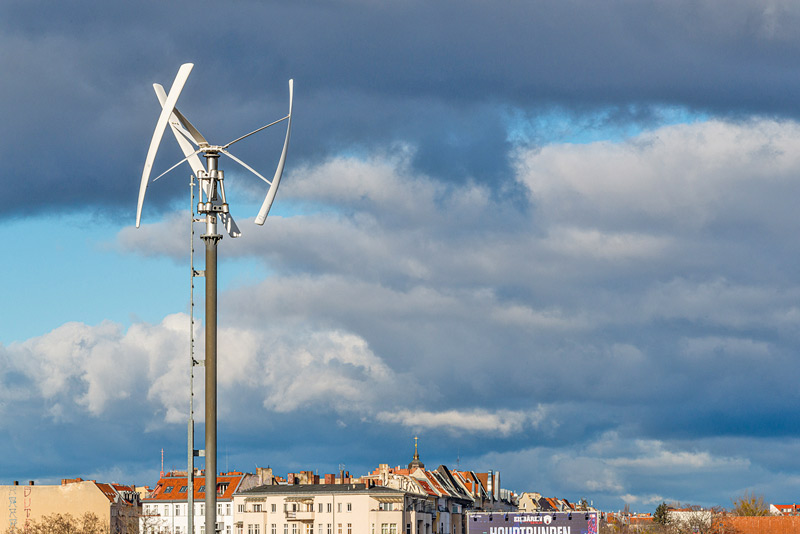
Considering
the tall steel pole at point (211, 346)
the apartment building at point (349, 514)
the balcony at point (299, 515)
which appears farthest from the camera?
the balcony at point (299, 515)

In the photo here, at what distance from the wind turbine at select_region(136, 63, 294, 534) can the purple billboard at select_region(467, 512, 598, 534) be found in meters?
160

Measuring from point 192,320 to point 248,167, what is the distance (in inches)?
353

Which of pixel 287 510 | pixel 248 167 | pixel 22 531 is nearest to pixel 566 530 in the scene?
pixel 287 510

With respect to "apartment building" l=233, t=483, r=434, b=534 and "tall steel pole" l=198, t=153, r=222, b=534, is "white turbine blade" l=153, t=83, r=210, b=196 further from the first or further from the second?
"apartment building" l=233, t=483, r=434, b=534

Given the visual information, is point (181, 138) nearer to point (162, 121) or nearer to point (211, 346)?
point (162, 121)

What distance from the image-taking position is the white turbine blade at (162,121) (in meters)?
34.4

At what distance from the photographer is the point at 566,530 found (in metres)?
190

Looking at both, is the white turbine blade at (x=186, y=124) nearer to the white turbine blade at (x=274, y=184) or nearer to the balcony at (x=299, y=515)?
the white turbine blade at (x=274, y=184)

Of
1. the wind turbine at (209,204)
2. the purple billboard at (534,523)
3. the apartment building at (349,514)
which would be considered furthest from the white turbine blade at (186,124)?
the apartment building at (349,514)

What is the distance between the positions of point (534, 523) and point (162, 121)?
16418 cm

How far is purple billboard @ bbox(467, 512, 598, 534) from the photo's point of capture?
7485 inches

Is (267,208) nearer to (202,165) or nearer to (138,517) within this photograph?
(202,165)

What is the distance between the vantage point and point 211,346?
29.8 metres

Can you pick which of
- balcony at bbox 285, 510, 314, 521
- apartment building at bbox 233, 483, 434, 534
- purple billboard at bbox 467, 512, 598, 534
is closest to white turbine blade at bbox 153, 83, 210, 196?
purple billboard at bbox 467, 512, 598, 534
